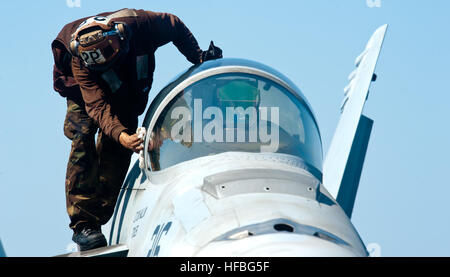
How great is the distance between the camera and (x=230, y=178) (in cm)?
649

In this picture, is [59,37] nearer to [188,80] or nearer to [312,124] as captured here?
[188,80]

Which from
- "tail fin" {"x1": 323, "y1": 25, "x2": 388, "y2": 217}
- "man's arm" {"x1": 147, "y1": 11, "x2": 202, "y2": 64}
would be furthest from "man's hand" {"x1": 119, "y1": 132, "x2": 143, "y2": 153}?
"tail fin" {"x1": 323, "y1": 25, "x2": 388, "y2": 217}

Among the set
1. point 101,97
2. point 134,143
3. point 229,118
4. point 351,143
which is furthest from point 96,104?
Result: point 351,143

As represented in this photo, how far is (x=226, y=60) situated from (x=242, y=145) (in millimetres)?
1456

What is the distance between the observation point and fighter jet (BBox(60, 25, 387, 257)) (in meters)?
5.62

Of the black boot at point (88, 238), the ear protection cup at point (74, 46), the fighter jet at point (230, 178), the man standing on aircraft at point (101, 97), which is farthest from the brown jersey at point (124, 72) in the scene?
the black boot at point (88, 238)

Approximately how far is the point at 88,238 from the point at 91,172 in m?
0.90

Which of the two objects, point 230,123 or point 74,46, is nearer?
point 230,123

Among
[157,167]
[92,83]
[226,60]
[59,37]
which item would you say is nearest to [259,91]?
[226,60]

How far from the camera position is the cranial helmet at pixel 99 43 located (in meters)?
8.18

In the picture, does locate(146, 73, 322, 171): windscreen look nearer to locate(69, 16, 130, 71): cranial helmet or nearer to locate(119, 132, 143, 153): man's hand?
locate(119, 132, 143, 153): man's hand

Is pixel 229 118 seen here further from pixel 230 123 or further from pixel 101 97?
pixel 101 97
